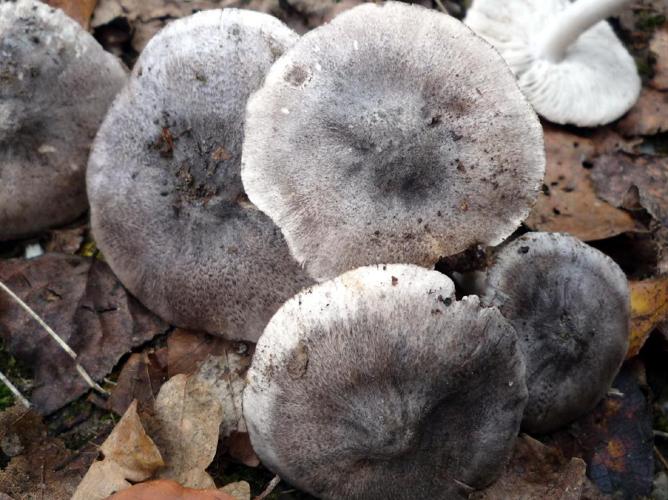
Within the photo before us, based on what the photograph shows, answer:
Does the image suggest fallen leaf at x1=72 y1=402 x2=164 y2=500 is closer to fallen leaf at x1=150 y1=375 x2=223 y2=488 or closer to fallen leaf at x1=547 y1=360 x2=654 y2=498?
fallen leaf at x1=150 y1=375 x2=223 y2=488

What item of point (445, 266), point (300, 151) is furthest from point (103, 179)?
point (445, 266)

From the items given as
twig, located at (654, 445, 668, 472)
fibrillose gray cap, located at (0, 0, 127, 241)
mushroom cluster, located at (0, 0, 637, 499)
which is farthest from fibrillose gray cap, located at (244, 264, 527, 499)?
fibrillose gray cap, located at (0, 0, 127, 241)

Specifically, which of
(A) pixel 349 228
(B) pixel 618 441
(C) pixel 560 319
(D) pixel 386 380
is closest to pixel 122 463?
(D) pixel 386 380

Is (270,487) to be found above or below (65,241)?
below

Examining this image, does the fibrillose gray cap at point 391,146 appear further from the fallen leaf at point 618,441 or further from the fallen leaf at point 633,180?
the fallen leaf at point 633,180

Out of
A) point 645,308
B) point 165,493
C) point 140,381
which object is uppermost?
point 645,308

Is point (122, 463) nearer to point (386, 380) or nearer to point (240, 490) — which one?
point (240, 490)

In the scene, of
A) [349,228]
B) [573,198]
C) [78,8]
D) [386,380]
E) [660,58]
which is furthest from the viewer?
[660,58]
